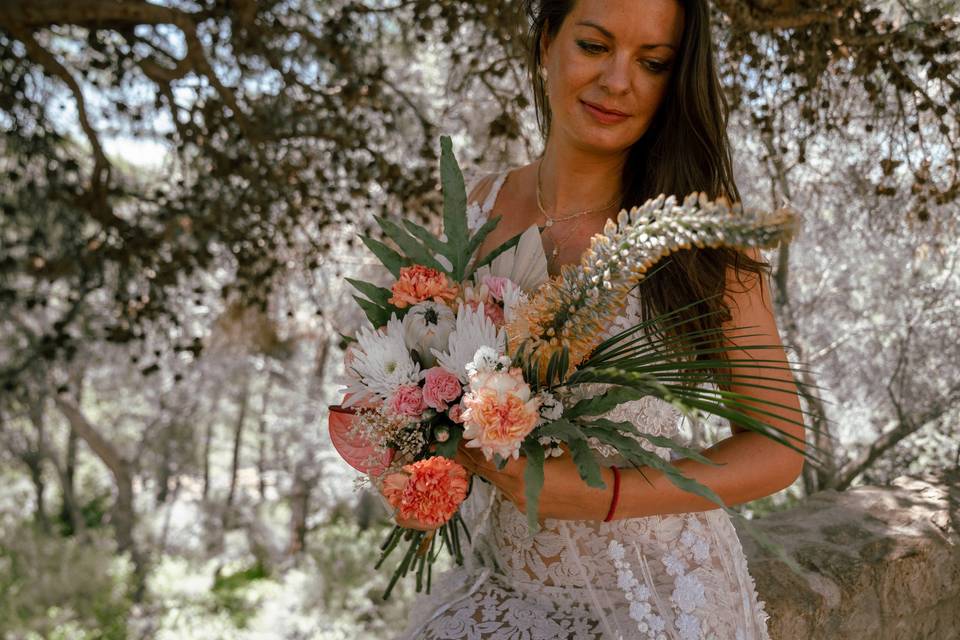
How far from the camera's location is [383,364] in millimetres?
1628

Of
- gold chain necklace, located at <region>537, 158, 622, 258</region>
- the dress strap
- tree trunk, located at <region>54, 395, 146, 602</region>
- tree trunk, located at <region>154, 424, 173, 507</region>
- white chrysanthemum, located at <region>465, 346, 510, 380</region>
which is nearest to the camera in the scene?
white chrysanthemum, located at <region>465, 346, 510, 380</region>

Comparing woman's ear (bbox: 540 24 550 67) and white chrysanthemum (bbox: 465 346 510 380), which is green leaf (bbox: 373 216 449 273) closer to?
white chrysanthemum (bbox: 465 346 510 380)

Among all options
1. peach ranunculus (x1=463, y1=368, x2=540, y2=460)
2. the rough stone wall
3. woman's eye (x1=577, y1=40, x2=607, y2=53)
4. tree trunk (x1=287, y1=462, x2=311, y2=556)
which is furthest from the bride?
tree trunk (x1=287, y1=462, x2=311, y2=556)

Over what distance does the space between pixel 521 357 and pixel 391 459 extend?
13.3 inches

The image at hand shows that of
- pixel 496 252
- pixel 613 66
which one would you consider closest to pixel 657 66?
pixel 613 66

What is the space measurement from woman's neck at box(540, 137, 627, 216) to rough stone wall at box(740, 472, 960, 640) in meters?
1.08

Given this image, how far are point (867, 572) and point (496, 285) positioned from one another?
4.80 ft

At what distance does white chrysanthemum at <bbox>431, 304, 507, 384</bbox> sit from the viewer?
1.56 m

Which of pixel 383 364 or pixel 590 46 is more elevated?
pixel 590 46

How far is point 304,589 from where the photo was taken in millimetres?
9938

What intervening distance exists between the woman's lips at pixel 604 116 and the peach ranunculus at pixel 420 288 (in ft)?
1.81

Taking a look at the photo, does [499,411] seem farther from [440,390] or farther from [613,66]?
[613,66]

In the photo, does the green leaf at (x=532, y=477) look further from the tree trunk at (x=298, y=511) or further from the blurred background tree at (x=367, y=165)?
the tree trunk at (x=298, y=511)

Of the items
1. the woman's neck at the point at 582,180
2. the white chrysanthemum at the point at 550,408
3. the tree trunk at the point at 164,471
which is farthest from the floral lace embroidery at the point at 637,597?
the tree trunk at the point at 164,471
